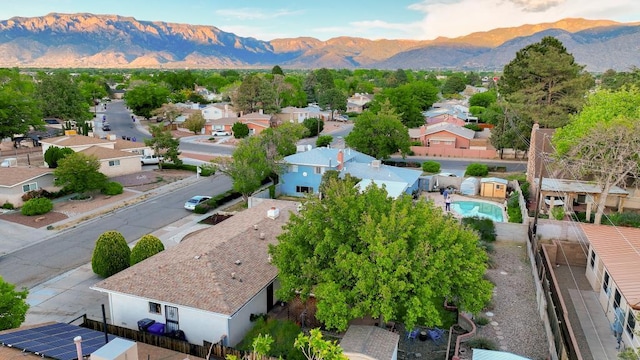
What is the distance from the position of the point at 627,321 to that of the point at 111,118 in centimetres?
10419

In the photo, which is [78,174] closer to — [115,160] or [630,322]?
[115,160]

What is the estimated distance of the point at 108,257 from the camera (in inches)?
1001

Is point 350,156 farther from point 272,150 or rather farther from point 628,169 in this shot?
point 628,169

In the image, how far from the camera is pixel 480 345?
1866cm

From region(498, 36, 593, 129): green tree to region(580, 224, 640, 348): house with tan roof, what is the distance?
97.0ft

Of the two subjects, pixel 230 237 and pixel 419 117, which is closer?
pixel 230 237

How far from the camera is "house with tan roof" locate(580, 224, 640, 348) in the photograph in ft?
60.6

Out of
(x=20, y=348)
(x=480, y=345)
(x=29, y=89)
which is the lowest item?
(x=480, y=345)

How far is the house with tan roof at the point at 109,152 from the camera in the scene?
48.1m

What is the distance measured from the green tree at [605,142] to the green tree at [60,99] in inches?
2661

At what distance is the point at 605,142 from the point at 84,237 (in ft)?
117

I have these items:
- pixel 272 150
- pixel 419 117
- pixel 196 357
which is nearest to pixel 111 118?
pixel 419 117

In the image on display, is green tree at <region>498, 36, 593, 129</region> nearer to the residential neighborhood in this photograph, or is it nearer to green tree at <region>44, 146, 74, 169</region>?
the residential neighborhood

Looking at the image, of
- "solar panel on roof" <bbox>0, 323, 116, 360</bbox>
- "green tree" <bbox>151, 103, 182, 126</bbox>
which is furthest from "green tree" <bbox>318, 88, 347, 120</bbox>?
"solar panel on roof" <bbox>0, 323, 116, 360</bbox>
